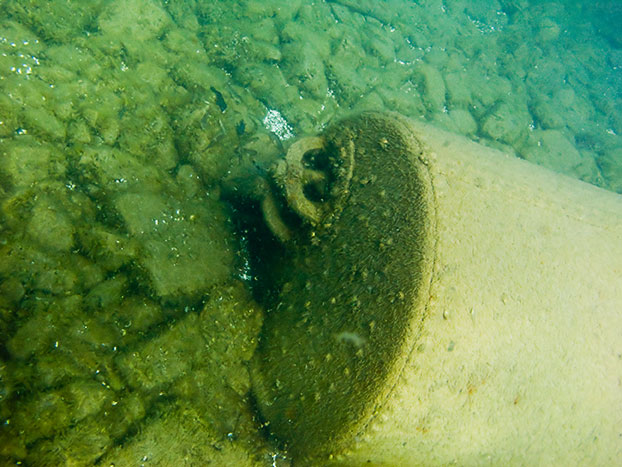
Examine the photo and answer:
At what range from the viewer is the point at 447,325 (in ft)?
5.32

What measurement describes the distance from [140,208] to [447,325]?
2043 millimetres

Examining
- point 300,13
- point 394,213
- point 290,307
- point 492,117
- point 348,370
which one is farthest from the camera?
point 492,117

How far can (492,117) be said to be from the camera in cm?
561

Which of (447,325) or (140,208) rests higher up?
(447,325)

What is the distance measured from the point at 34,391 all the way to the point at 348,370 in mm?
1494

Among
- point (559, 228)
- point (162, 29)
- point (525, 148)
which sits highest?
point (559, 228)

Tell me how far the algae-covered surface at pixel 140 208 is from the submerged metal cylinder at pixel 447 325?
16.7 inches

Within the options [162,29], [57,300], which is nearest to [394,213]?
[57,300]

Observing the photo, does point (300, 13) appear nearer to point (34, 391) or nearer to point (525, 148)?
point (525, 148)

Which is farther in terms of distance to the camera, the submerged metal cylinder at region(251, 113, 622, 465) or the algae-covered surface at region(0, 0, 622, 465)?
the algae-covered surface at region(0, 0, 622, 465)

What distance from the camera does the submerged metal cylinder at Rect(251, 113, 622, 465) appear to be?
1632 millimetres

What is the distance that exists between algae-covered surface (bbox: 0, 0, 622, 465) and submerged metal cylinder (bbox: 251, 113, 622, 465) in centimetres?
42

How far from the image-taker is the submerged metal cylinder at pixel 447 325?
163 centimetres

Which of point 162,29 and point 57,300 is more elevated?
point 162,29
